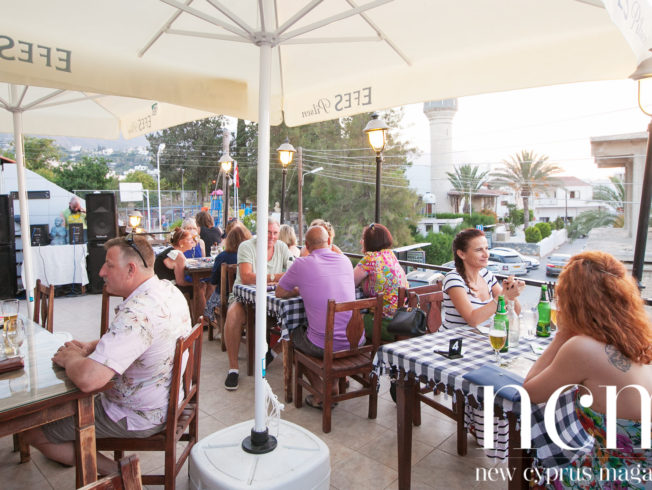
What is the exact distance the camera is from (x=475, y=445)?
2615 millimetres

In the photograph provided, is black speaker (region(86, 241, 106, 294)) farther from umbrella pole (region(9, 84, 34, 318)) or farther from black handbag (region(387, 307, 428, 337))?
black handbag (region(387, 307, 428, 337))

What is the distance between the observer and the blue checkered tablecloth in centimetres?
152

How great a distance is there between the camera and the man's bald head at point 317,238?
309cm

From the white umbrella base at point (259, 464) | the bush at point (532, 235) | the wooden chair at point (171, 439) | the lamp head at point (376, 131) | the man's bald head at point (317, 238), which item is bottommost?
the bush at point (532, 235)

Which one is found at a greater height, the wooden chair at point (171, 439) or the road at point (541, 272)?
the wooden chair at point (171, 439)

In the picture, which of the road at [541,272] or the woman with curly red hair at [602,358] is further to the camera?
the road at [541,272]

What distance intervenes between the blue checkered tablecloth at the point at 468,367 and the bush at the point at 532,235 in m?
42.9

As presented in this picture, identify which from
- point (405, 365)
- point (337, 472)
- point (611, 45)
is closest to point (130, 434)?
point (337, 472)

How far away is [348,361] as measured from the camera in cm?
290

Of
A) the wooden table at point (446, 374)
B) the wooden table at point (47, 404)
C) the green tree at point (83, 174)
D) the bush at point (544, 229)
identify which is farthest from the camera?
the bush at point (544, 229)

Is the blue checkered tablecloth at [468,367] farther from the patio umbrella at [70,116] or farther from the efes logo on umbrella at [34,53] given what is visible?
the patio umbrella at [70,116]

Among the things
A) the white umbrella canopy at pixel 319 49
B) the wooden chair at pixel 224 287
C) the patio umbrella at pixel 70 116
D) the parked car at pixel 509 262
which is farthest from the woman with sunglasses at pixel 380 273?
the parked car at pixel 509 262

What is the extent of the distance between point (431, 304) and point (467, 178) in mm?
43943

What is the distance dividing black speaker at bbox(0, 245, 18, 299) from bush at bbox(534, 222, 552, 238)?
43.5 meters
